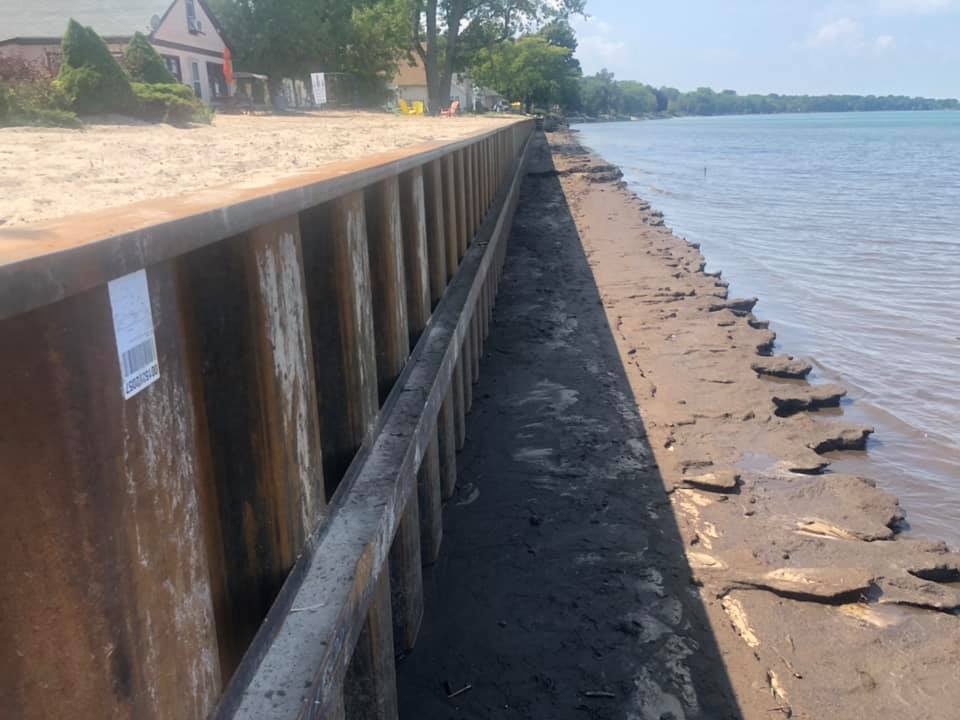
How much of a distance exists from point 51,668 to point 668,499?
16.3 ft

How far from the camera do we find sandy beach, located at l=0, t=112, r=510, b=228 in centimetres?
549

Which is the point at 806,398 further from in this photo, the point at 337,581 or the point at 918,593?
the point at 337,581

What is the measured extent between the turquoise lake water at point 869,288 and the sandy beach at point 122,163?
5.43 meters

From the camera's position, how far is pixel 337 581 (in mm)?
2721

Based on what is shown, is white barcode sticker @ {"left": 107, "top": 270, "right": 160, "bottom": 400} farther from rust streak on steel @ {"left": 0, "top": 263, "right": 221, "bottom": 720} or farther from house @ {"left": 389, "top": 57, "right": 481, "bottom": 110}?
house @ {"left": 389, "top": 57, "right": 481, "bottom": 110}

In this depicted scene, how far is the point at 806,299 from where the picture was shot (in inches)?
576

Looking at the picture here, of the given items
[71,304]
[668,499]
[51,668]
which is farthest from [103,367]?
[668,499]

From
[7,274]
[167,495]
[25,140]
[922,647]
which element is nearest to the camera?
[7,274]

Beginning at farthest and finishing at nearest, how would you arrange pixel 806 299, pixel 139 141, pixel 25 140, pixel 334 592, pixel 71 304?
pixel 806 299 → pixel 139 141 → pixel 25 140 → pixel 334 592 → pixel 71 304

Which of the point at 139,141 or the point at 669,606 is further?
the point at 139,141

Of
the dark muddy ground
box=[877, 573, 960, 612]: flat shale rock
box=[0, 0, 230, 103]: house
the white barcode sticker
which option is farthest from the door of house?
the white barcode sticker

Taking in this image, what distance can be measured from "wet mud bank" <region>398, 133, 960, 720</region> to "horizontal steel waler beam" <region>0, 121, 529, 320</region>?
2.57 metres

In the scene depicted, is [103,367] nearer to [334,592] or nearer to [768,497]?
[334,592]

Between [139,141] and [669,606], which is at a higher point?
[139,141]
